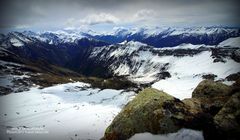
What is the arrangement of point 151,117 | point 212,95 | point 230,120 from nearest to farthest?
point 151,117
point 230,120
point 212,95

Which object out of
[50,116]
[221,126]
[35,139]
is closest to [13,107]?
[50,116]

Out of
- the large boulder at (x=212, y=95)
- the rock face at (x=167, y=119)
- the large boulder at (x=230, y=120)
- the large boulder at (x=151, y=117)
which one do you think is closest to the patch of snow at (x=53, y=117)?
the large boulder at (x=151, y=117)

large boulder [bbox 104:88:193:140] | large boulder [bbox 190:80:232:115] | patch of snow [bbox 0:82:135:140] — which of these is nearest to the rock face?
large boulder [bbox 104:88:193:140]

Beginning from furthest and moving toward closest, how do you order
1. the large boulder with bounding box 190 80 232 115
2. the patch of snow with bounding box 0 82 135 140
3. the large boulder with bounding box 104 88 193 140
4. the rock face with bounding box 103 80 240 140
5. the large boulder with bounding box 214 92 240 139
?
the patch of snow with bounding box 0 82 135 140 < the large boulder with bounding box 190 80 232 115 < the large boulder with bounding box 214 92 240 139 < the large boulder with bounding box 104 88 193 140 < the rock face with bounding box 103 80 240 140

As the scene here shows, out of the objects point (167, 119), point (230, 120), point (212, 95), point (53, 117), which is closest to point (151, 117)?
point (167, 119)

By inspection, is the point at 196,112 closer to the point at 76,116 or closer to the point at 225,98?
the point at 225,98

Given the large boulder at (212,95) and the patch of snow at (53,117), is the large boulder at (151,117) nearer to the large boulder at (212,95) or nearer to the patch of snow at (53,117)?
the large boulder at (212,95)

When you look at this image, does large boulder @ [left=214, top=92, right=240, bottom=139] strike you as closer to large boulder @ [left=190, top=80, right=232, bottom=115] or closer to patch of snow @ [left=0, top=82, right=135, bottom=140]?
large boulder @ [left=190, top=80, right=232, bottom=115]

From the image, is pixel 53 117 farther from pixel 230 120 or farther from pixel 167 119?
pixel 230 120

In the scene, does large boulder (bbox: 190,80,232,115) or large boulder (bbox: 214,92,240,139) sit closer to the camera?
large boulder (bbox: 214,92,240,139)
